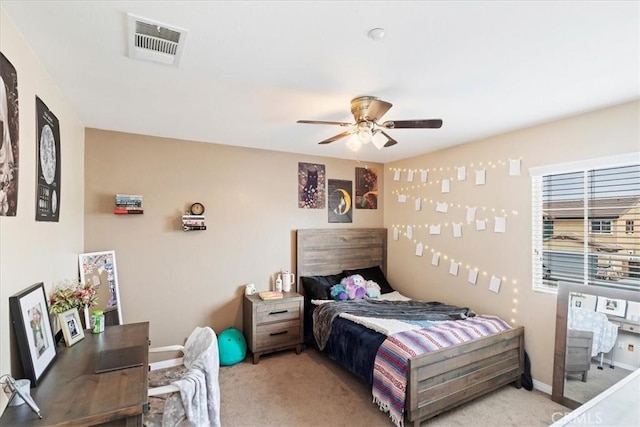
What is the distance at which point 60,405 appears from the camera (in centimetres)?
129

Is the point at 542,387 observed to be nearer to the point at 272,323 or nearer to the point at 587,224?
the point at 587,224

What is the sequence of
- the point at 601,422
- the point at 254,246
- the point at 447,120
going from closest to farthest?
1. the point at 601,422
2. the point at 447,120
3. the point at 254,246

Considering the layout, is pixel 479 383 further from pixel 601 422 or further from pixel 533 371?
pixel 601 422

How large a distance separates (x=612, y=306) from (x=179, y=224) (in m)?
4.04

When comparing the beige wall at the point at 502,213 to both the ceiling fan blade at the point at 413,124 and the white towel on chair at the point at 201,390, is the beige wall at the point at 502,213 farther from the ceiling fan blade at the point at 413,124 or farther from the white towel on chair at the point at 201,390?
the white towel on chair at the point at 201,390

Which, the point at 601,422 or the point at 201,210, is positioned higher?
the point at 201,210

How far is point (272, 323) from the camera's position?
351cm

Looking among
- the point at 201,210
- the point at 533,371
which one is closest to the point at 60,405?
the point at 201,210

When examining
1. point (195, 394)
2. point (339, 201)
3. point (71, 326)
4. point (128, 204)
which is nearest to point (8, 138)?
point (71, 326)

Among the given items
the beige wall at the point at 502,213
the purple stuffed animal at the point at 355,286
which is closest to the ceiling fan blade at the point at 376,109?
the beige wall at the point at 502,213

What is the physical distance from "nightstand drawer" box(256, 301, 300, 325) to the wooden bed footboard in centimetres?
166

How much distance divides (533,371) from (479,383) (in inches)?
28.7

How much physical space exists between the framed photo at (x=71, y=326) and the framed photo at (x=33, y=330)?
176mm

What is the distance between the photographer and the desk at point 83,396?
A: 1219 millimetres
